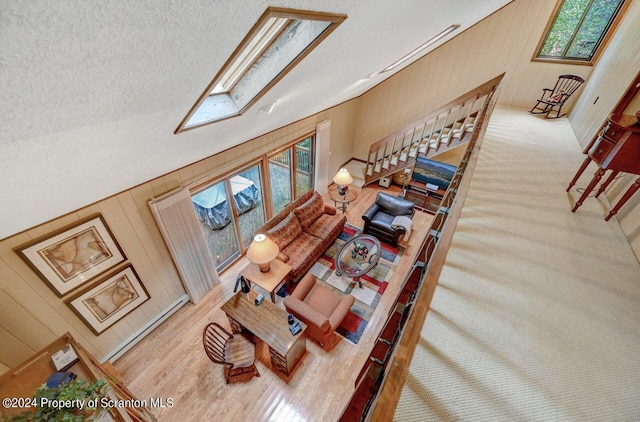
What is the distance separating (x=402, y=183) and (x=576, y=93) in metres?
3.66

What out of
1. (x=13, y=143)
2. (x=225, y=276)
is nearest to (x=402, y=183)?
(x=225, y=276)

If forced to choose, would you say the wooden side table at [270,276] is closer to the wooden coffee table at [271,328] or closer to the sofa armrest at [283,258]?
the sofa armrest at [283,258]

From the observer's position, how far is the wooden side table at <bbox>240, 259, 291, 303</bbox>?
3.53 meters

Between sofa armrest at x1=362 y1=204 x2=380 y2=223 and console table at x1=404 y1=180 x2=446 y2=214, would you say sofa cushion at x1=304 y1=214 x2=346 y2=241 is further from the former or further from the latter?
console table at x1=404 y1=180 x2=446 y2=214

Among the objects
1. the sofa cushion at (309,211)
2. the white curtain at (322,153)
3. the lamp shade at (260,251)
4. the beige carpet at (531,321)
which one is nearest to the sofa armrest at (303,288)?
the lamp shade at (260,251)

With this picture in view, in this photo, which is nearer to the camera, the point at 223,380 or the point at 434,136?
the point at 223,380

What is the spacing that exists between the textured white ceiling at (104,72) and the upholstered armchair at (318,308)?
2.38 m

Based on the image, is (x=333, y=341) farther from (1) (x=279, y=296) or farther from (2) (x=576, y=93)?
(2) (x=576, y=93)

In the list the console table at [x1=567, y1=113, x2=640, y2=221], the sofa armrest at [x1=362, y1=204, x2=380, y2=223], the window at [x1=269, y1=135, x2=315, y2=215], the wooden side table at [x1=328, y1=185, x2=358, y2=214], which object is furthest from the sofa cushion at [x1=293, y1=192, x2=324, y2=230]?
the console table at [x1=567, y1=113, x2=640, y2=221]

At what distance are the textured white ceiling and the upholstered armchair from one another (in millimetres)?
2383

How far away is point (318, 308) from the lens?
345cm

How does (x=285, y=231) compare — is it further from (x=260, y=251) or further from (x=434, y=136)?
(x=434, y=136)

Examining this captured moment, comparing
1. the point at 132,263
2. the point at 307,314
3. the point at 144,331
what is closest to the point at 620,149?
the point at 307,314

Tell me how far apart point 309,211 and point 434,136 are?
145 inches
